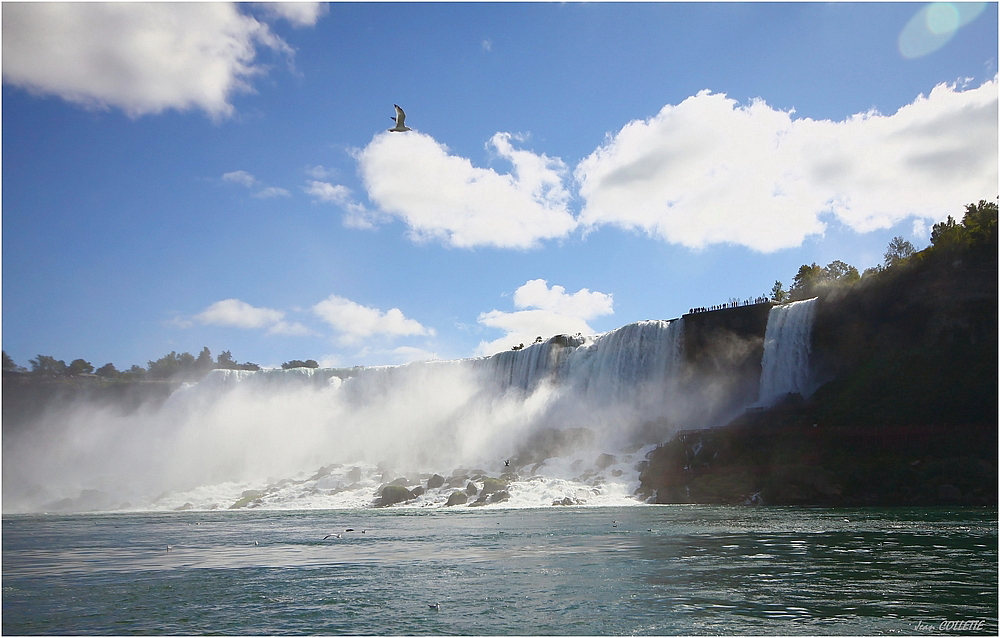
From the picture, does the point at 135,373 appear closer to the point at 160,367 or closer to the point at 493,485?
the point at 160,367

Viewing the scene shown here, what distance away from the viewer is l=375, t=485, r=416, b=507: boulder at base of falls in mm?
37750

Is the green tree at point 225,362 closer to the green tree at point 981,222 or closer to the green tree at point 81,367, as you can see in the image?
the green tree at point 81,367

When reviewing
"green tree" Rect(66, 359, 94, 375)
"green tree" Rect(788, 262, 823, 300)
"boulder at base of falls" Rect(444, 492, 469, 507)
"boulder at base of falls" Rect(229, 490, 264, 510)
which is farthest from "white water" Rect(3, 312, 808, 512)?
"green tree" Rect(66, 359, 94, 375)

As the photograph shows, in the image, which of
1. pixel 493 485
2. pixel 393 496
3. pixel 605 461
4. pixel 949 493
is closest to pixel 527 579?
pixel 493 485

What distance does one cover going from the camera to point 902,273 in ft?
134

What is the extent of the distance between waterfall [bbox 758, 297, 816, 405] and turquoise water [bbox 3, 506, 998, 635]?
20.1 meters

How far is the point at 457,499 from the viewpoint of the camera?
119 ft

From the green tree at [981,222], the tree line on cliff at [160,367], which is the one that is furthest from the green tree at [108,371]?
the green tree at [981,222]

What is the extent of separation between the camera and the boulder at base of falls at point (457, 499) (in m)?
36.2

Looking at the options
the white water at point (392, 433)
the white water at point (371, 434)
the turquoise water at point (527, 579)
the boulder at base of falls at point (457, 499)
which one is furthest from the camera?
the white water at point (371, 434)

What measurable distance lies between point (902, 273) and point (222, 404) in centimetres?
5360

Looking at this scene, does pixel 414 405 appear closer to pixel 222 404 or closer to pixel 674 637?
pixel 222 404

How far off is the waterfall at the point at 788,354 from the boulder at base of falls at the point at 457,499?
20.2 m

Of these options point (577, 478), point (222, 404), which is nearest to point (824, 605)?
point (577, 478)
